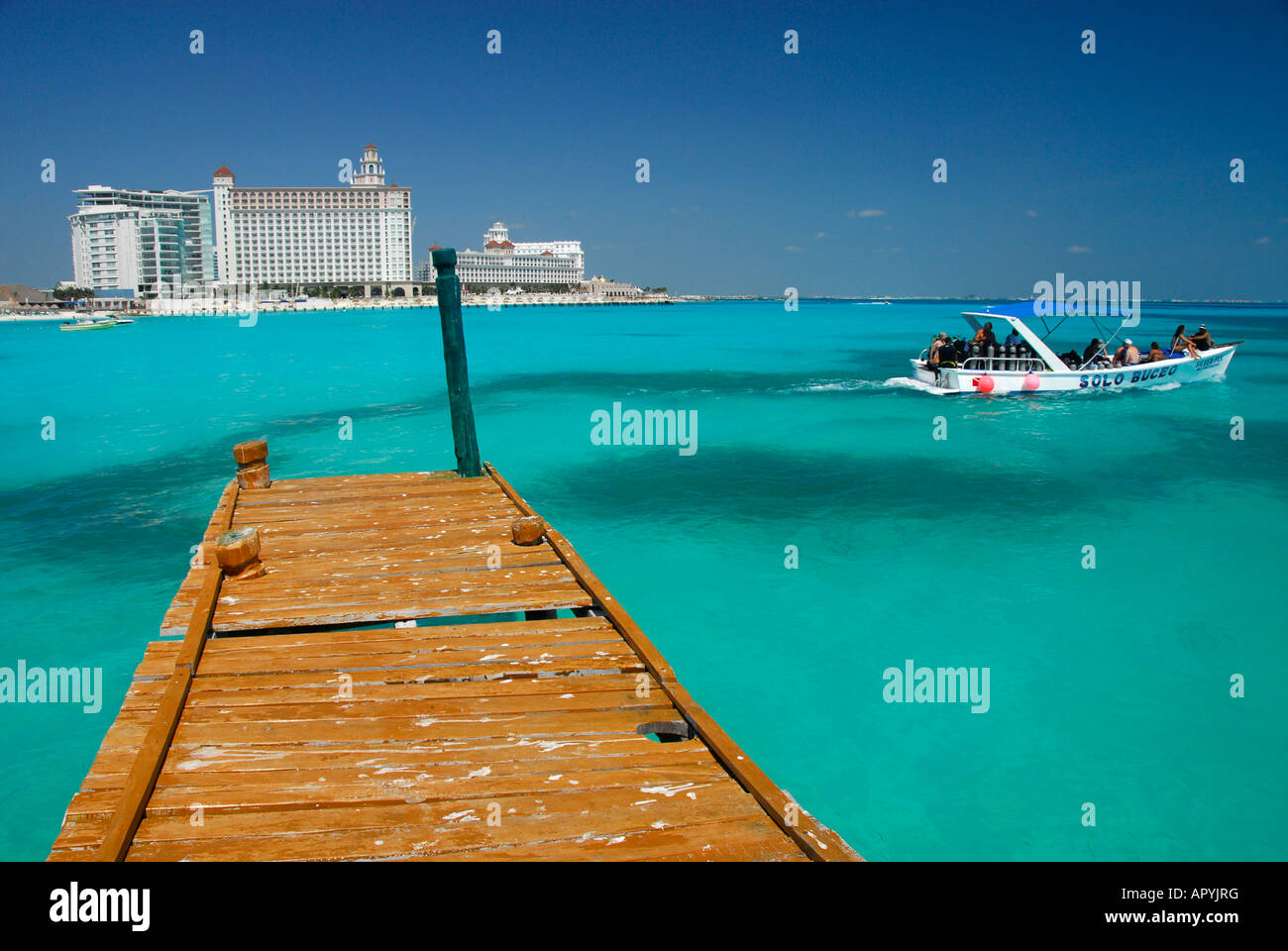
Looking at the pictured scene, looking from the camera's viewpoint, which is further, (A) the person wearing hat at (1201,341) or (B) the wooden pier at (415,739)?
(A) the person wearing hat at (1201,341)

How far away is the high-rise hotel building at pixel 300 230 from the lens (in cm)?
19000

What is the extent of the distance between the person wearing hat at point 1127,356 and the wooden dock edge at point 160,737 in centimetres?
3277

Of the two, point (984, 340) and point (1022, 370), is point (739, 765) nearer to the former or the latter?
point (1022, 370)

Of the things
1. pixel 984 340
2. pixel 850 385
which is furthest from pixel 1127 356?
pixel 850 385

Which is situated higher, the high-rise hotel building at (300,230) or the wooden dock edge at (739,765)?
the high-rise hotel building at (300,230)

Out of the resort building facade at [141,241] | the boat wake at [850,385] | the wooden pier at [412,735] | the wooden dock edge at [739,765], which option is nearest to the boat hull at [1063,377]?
the boat wake at [850,385]

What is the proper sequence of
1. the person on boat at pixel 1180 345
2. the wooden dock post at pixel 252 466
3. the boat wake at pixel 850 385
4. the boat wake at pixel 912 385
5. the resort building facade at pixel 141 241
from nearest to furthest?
the wooden dock post at pixel 252 466 → the boat wake at pixel 912 385 → the person on boat at pixel 1180 345 → the boat wake at pixel 850 385 → the resort building facade at pixel 141 241

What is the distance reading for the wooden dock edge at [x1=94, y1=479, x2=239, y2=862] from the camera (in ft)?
10.5

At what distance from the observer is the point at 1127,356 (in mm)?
30906

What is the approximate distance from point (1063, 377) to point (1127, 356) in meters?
3.55

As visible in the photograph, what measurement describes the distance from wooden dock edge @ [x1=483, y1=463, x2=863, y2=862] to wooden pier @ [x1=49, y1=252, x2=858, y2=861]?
0.05 feet

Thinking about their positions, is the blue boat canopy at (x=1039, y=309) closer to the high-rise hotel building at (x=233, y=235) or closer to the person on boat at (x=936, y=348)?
the person on boat at (x=936, y=348)

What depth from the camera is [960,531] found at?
46.9 ft
